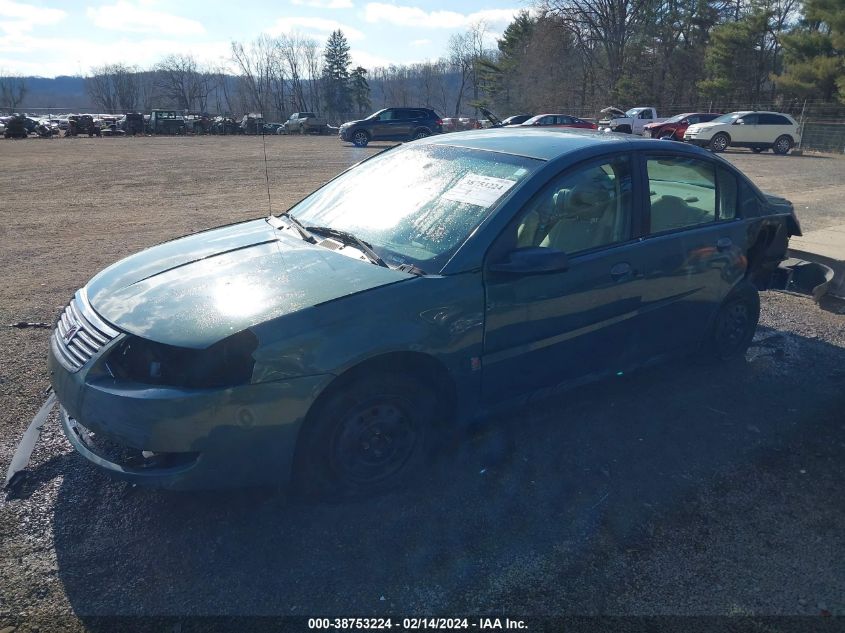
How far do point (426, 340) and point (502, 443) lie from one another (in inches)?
39.9

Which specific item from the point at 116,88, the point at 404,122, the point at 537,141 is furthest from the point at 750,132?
the point at 116,88

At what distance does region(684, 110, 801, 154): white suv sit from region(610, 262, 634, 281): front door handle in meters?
25.4

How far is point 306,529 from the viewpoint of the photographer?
2801 mm

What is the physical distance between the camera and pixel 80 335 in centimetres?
286

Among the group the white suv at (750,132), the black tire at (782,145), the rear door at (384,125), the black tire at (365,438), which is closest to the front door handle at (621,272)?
the black tire at (365,438)

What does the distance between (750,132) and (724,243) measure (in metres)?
26.0

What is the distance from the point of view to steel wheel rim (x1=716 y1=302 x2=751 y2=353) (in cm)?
450

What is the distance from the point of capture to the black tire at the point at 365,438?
2.76 meters

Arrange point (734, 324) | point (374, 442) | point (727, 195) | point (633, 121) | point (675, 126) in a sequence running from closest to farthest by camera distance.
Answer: point (374, 442)
point (727, 195)
point (734, 324)
point (675, 126)
point (633, 121)

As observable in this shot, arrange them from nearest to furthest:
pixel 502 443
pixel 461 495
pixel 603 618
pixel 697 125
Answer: pixel 603 618
pixel 461 495
pixel 502 443
pixel 697 125

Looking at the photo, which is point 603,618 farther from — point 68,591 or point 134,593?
point 68,591

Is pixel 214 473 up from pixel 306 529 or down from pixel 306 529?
up

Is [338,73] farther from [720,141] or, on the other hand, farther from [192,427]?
[192,427]

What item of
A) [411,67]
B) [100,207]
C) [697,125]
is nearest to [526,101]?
[697,125]
